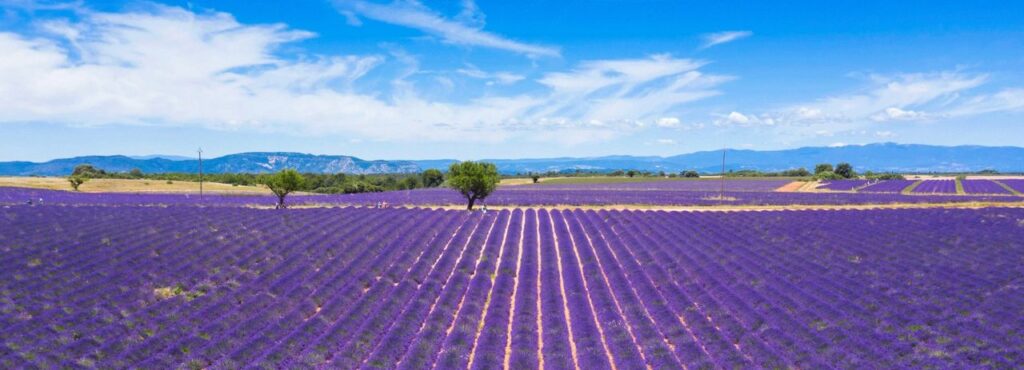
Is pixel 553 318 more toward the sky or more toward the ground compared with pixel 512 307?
more toward the sky

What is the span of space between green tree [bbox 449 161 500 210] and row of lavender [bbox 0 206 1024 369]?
556 inches

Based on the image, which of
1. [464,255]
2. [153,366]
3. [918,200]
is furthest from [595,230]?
[918,200]

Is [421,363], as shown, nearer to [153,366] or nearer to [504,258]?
[153,366]

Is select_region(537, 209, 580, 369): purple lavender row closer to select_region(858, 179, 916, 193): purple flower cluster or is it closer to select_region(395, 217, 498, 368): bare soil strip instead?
select_region(395, 217, 498, 368): bare soil strip

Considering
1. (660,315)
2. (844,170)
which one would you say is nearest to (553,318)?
(660,315)

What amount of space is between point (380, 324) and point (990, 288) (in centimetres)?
1818

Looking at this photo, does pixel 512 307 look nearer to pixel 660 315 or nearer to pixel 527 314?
pixel 527 314

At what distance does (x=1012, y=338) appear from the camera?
511 inches

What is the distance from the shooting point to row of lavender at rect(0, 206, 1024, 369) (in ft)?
41.0

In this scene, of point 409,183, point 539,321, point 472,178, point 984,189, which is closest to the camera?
point 539,321

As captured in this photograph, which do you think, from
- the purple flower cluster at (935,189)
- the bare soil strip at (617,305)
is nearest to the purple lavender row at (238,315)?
the bare soil strip at (617,305)

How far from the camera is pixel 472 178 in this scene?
144 feet

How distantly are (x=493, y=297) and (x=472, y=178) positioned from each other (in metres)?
26.1

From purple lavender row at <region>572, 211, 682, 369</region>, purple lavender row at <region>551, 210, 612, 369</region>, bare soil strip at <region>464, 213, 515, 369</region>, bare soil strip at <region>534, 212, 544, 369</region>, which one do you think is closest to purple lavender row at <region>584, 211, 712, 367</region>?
purple lavender row at <region>572, 211, 682, 369</region>
